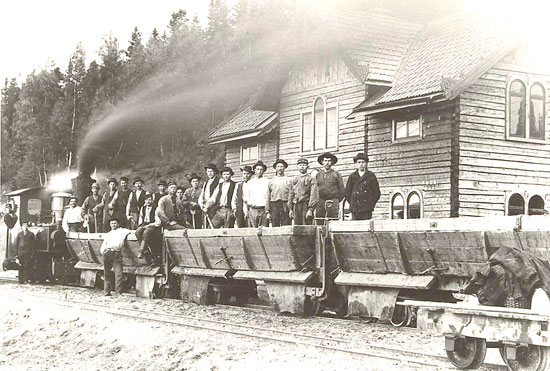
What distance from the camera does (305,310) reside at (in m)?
13.3

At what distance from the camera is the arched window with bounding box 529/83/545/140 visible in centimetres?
1952

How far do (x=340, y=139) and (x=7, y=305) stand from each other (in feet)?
33.3

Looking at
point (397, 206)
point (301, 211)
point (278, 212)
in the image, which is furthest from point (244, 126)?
point (301, 211)

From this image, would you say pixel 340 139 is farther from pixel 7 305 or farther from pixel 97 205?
pixel 7 305

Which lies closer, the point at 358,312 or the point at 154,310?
the point at 358,312

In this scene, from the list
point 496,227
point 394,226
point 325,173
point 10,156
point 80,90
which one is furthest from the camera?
point 10,156

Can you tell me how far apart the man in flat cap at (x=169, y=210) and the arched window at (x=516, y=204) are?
7936 millimetres

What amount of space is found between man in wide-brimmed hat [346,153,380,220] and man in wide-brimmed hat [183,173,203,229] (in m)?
4.68

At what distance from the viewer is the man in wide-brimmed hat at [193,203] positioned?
17.5 m

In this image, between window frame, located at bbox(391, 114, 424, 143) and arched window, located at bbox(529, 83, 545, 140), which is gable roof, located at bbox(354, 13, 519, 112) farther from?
arched window, located at bbox(529, 83, 545, 140)

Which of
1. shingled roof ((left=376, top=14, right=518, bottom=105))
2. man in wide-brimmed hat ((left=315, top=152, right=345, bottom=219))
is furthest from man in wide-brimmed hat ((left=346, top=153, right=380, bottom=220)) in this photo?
shingled roof ((left=376, top=14, right=518, bottom=105))

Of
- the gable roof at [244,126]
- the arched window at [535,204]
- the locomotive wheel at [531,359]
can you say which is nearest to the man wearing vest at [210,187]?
the arched window at [535,204]

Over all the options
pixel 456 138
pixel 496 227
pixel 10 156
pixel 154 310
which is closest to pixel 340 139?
pixel 456 138

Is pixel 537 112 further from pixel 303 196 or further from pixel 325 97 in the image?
pixel 303 196
